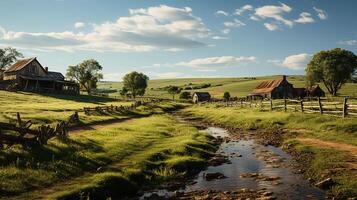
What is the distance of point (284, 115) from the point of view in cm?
3956

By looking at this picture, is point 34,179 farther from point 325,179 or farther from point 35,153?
point 325,179

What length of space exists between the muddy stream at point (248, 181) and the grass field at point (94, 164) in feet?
4.89

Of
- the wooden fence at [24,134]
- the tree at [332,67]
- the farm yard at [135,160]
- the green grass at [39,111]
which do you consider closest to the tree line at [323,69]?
the tree at [332,67]

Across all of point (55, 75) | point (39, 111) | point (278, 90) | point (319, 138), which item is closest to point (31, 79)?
point (55, 75)

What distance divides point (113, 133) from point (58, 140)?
281 inches

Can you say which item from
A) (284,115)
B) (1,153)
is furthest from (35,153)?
(284,115)

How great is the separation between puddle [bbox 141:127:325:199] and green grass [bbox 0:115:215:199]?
5.98 feet

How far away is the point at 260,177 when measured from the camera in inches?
716

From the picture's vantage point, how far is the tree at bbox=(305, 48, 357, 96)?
9406cm

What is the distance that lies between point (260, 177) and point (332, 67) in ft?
281

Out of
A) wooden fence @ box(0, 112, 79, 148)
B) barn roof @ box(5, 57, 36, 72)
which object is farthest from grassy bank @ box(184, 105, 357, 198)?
barn roof @ box(5, 57, 36, 72)

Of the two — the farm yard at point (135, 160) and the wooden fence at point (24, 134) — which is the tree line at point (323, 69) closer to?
the farm yard at point (135, 160)

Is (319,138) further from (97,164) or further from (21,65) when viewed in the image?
(21,65)

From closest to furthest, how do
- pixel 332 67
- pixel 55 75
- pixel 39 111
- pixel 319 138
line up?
pixel 319 138
pixel 39 111
pixel 332 67
pixel 55 75
